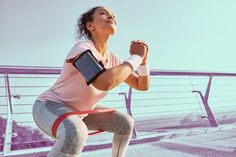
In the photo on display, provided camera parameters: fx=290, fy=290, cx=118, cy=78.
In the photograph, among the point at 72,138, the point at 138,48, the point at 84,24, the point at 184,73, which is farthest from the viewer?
the point at 184,73

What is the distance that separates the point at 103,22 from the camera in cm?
105

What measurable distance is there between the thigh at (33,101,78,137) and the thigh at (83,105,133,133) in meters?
0.16

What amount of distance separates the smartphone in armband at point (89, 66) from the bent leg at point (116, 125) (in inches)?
11.8

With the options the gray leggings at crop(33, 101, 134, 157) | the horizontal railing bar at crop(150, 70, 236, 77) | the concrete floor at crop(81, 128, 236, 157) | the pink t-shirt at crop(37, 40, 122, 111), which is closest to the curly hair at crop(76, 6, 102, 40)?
the pink t-shirt at crop(37, 40, 122, 111)

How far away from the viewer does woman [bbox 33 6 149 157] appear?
812 millimetres

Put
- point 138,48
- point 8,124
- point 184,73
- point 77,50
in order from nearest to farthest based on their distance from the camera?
point 77,50
point 138,48
point 8,124
point 184,73

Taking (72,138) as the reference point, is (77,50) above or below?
above

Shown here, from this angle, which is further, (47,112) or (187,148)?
(187,148)

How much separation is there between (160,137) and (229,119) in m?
1.02

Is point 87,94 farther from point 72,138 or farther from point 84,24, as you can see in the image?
point 84,24

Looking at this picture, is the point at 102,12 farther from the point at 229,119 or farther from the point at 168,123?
the point at 229,119

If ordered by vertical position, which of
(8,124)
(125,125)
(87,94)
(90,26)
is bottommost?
(8,124)

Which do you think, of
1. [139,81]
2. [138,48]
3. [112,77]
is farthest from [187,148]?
[112,77]

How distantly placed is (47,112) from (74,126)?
14 centimetres
